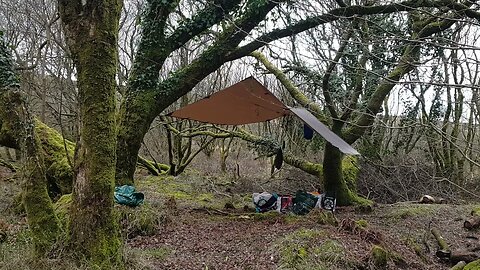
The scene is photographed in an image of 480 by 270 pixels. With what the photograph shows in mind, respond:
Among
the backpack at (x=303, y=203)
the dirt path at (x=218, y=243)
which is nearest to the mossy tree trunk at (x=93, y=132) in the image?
the dirt path at (x=218, y=243)

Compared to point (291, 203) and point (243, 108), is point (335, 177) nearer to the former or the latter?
point (291, 203)

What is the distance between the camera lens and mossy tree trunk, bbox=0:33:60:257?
2.47 m

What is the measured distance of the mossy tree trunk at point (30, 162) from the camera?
247 centimetres

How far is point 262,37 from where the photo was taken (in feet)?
15.9

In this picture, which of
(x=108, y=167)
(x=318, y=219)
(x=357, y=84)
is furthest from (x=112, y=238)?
(x=357, y=84)

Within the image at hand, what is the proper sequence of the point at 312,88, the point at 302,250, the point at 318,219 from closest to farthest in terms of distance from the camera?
the point at 302,250 < the point at 318,219 < the point at 312,88

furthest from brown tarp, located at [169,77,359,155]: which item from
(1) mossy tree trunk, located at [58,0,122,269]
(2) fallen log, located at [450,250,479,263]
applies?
(1) mossy tree trunk, located at [58,0,122,269]

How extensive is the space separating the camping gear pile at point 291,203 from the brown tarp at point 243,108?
35.7 inches

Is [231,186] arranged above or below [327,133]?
below

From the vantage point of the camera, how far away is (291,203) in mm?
5141

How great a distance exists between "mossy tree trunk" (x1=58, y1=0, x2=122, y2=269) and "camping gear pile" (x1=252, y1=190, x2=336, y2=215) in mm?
2731

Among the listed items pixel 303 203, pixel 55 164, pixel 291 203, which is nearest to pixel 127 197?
pixel 55 164

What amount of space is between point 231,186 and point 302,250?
478 centimetres

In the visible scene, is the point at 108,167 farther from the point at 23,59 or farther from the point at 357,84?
the point at 23,59
